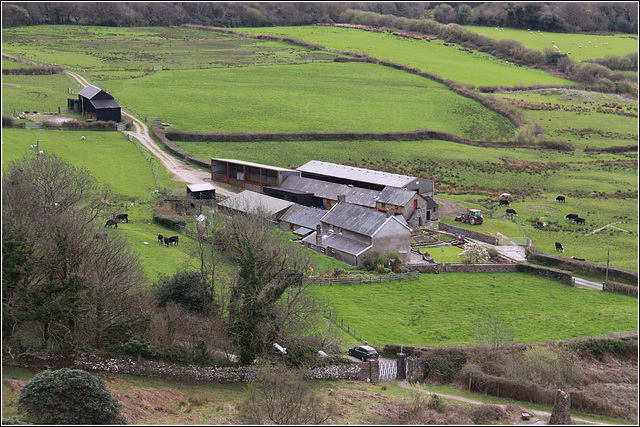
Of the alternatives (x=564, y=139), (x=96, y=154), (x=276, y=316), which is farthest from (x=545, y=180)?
(x=276, y=316)

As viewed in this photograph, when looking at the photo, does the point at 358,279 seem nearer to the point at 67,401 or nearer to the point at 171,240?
the point at 171,240

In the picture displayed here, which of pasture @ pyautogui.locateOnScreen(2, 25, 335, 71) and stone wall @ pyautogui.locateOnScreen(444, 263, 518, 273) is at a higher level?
pasture @ pyautogui.locateOnScreen(2, 25, 335, 71)

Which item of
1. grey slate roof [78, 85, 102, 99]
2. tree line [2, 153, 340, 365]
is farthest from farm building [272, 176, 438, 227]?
grey slate roof [78, 85, 102, 99]

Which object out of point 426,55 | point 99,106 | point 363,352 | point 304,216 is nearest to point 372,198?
point 304,216

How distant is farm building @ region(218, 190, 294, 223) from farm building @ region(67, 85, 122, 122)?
32.3 m

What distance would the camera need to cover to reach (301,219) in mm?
70125

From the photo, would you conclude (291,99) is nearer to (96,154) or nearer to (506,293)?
(96,154)

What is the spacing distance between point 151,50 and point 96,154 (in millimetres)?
67026

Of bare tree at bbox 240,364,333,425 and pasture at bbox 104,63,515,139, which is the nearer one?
bare tree at bbox 240,364,333,425

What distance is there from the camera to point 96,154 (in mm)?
85438

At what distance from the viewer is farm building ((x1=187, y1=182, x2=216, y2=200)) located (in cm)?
7406

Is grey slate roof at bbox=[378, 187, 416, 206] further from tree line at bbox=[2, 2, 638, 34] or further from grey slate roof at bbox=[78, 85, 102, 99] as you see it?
tree line at bbox=[2, 2, 638, 34]

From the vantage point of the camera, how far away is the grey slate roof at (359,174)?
77875mm

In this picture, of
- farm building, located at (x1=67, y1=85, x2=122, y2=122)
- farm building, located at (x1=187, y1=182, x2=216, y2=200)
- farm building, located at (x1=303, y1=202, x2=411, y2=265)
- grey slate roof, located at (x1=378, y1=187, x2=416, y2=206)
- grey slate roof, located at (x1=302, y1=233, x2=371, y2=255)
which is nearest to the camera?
grey slate roof, located at (x1=302, y1=233, x2=371, y2=255)
